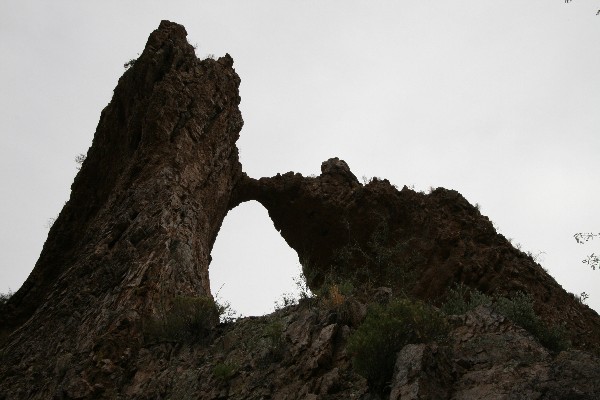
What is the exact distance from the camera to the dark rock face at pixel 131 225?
1070 cm

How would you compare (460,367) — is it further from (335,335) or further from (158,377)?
(158,377)

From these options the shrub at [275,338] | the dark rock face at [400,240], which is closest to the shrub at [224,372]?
the shrub at [275,338]

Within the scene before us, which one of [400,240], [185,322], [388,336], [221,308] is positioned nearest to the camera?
[388,336]

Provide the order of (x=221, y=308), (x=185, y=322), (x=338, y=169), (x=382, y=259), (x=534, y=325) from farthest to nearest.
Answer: (x=338, y=169) < (x=382, y=259) < (x=221, y=308) < (x=185, y=322) < (x=534, y=325)

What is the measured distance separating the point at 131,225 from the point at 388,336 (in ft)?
27.1

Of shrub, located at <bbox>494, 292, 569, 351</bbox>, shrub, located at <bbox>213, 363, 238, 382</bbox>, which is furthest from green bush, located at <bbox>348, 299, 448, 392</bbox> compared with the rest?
shrub, located at <bbox>213, 363, 238, 382</bbox>

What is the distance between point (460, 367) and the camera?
7262 millimetres

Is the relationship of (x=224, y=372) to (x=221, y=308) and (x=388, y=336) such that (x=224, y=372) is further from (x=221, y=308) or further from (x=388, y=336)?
(x=388, y=336)

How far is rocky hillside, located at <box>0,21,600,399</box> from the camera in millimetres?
7469

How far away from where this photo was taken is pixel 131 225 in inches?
532

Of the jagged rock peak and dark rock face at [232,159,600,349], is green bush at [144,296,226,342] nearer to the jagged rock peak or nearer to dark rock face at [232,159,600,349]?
dark rock face at [232,159,600,349]

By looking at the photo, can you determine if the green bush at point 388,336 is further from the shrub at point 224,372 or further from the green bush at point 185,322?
the green bush at point 185,322

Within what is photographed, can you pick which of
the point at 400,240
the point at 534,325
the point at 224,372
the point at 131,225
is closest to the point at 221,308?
the point at 224,372

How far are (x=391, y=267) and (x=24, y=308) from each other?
1096 cm
